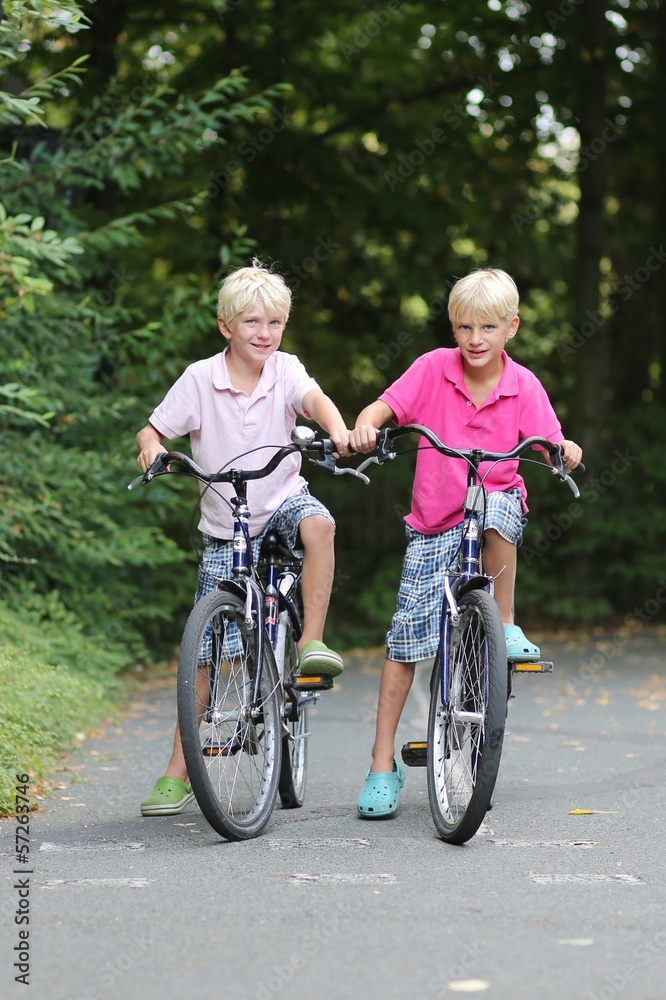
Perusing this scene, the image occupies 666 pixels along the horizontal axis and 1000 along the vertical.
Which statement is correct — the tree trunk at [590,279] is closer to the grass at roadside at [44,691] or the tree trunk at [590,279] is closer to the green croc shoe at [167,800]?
the grass at roadside at [44,691]

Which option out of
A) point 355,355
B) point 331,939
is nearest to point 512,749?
point 331,939

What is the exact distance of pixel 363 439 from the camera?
4.41 meters

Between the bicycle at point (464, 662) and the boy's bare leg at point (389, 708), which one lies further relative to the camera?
the boy's bare leg at point (389, 708)

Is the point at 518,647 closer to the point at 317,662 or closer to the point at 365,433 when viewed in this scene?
the point at 317,662

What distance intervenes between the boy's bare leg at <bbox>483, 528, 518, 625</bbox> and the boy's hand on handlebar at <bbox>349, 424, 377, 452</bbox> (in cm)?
56

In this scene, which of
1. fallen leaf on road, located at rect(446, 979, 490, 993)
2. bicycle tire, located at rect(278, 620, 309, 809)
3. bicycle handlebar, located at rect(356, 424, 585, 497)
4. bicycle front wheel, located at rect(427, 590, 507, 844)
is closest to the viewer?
fallen leaf on road, located at rect(446, 979, 490, 993)

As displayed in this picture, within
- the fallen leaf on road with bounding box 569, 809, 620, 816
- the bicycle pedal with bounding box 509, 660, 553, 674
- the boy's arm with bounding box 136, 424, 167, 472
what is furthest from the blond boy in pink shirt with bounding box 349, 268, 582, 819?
the boy's arm with bounding box 136, 424, 167, 472

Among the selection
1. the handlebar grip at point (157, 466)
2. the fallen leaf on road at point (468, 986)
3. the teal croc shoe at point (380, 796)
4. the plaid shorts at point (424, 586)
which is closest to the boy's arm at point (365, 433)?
the plaid shorts at point (424, 586)

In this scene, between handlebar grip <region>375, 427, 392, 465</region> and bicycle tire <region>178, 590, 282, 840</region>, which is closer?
bicycle tire <region>178, 590, 282, 840</region>

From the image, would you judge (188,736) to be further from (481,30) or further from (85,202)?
(481,30)

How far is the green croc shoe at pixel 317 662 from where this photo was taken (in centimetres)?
454

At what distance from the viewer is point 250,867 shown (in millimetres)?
3979

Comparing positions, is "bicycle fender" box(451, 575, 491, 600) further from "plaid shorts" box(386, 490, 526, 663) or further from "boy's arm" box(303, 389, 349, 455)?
"boy's arm" box(303, 389, 349, 455)

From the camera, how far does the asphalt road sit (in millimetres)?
2971
